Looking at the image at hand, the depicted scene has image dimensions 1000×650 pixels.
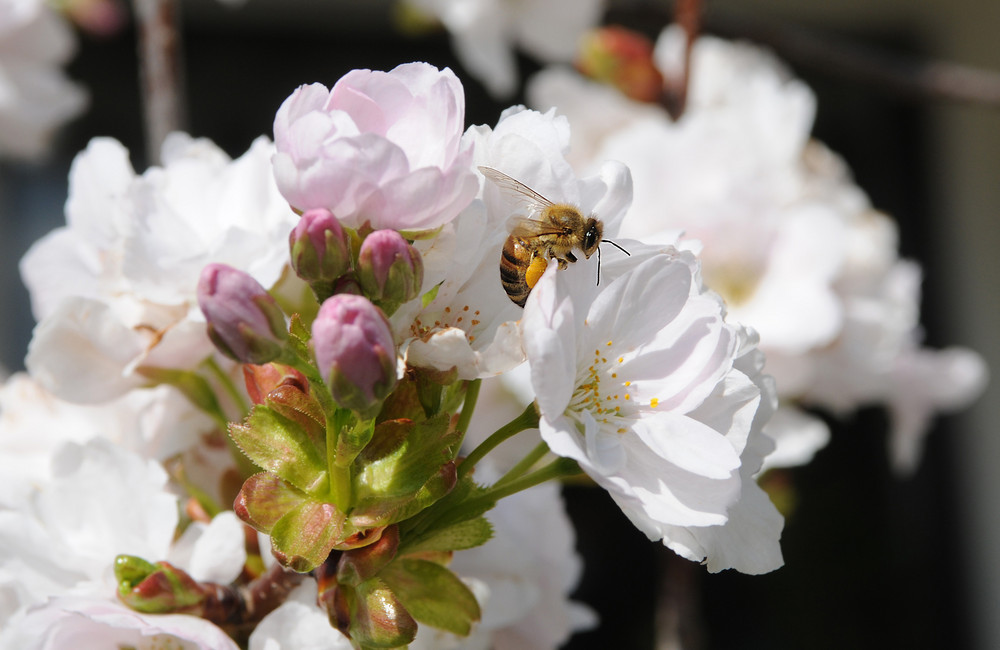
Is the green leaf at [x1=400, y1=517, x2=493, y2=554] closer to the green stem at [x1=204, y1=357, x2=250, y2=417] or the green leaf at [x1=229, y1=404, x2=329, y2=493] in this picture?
the green leaf at [x1=229, y1=404, x2=329, y2=493]

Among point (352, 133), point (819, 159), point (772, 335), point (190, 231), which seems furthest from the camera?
point (819, 159)

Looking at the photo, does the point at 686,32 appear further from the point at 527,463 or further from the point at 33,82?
the point at 33,82

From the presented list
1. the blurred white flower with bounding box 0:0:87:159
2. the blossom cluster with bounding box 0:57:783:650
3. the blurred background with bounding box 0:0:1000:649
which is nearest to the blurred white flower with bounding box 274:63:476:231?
the blossom cluster with bounding box 0:57:783:650

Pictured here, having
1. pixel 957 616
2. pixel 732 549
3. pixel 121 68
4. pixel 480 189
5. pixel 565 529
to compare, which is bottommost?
pixel 957 616

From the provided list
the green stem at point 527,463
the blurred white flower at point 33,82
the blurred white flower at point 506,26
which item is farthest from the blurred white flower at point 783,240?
the blurred white flower at point 33,82

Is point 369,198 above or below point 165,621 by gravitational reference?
above

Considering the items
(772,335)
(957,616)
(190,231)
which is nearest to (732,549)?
(190,231)

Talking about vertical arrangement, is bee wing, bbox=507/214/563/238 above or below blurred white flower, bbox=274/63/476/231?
below

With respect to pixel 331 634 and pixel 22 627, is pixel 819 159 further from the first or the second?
pixel 22 627
